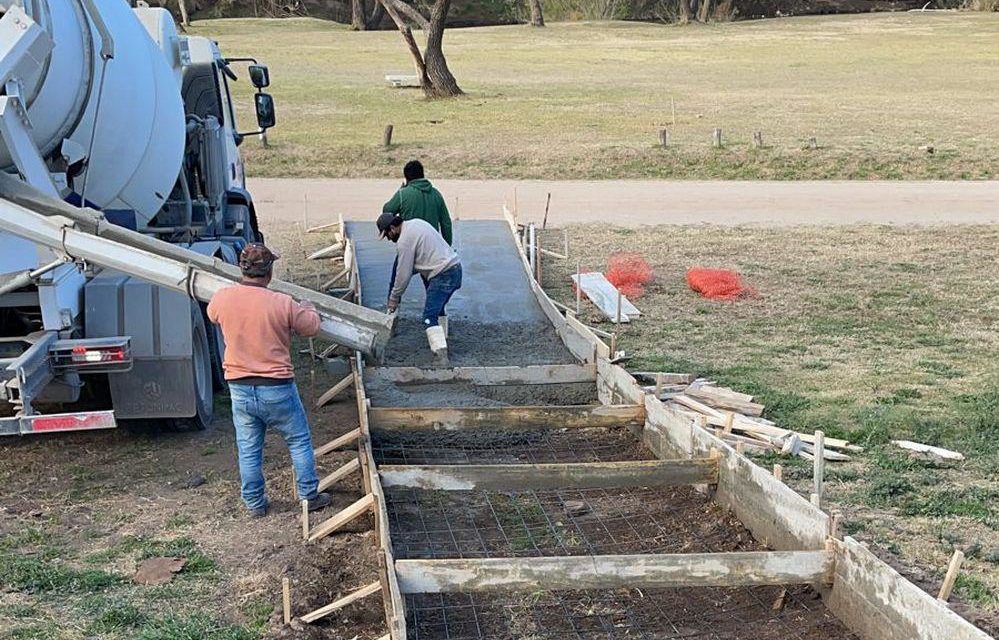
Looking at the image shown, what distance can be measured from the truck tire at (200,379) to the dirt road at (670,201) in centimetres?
981

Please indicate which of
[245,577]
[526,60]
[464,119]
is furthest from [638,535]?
[526,60]

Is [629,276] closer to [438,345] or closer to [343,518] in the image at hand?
[438,345]

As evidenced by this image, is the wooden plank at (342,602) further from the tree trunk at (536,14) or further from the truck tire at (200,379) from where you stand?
the tree trunk at (536,14)

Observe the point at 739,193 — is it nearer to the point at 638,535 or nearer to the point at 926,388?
the point at 926,388

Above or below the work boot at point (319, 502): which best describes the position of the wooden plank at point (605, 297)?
below

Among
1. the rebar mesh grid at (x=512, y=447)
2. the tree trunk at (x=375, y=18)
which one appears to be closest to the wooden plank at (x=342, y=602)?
the rebar mesh grid at (x=512, y=447)

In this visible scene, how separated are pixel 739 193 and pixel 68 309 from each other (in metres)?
16.7

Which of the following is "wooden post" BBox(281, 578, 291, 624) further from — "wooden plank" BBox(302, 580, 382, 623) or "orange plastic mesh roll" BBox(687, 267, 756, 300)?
"orange plastic mesh roll" BBox(687, 267, 756, 300)

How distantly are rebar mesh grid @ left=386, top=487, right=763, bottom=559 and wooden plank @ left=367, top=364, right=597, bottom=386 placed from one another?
2.03 meters

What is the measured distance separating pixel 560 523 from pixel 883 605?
2.46 m

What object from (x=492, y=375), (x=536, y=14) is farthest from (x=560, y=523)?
(x=536, y=14)

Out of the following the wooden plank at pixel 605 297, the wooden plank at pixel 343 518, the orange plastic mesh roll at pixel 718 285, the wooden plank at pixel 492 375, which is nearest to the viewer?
the wooden plank at pixel 343 518

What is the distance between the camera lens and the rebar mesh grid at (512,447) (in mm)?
8766

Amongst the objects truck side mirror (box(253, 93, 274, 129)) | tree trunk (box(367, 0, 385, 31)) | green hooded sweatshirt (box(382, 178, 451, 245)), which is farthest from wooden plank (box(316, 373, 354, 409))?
tree trunk (box(367, 0, 385, 31))
